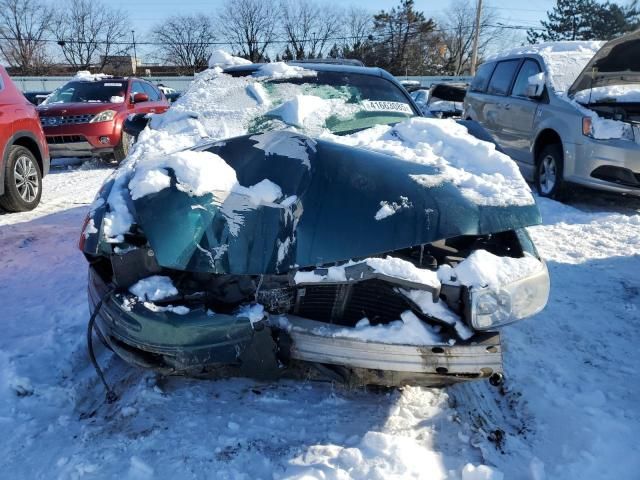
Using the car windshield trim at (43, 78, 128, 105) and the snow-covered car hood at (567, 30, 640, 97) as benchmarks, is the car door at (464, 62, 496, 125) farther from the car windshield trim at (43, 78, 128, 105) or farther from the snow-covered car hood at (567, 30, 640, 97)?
the car windshield trim at (43, 78, 128, 105)

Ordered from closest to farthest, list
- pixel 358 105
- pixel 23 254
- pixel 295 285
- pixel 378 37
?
1. pixel 295 285
2. pixel 358 105
3. pixel 23 254
4. pixel 378 37

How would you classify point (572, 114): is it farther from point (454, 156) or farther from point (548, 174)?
point (454, 156)

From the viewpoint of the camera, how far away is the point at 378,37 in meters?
52.6

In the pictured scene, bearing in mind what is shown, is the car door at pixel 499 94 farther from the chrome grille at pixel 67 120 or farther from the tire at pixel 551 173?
the chrome grille at pixel 67 120

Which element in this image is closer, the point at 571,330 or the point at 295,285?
the point at 295,285

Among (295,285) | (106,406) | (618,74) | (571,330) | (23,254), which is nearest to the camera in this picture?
(295,285)

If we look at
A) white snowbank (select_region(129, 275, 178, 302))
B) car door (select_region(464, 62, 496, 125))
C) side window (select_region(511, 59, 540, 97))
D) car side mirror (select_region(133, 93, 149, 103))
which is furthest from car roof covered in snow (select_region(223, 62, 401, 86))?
car side mirror (select_region(133, 93, 149, 103))

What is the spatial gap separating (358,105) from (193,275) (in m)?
2.16

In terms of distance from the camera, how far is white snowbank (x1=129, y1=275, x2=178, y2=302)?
2.13 metres

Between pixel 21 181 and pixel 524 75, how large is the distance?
258 inches

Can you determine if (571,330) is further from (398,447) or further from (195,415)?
(195,415)

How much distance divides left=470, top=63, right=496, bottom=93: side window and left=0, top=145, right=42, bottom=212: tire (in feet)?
21.5

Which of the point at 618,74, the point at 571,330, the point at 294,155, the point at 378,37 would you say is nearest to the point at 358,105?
the point at 294,155

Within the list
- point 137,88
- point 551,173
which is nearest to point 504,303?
point 551,173
